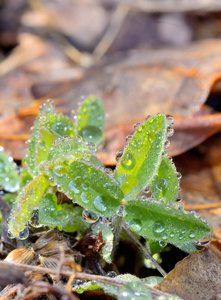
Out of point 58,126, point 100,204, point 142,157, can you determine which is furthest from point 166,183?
point 58,126

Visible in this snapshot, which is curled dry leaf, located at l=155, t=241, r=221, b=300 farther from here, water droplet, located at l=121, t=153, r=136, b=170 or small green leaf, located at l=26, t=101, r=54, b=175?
small green leaf, located at l=26, t=101, r=54, b=175

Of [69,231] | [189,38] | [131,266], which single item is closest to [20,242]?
[69,231]

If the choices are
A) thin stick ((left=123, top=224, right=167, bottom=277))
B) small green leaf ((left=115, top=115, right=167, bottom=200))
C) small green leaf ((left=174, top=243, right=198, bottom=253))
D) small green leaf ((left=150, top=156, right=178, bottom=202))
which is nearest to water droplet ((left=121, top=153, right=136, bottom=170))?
small green leaf ((left=115, top=115, right=167, bottom=200))

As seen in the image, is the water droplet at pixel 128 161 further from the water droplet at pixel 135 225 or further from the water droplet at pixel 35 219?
the water droplet at pixel 35 219

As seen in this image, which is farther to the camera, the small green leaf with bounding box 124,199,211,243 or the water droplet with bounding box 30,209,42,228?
the water droplet with bounding box 30,209,42,228

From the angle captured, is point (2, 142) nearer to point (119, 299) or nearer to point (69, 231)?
point (69, 231)

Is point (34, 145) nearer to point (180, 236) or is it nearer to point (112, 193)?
point (112, 193)
